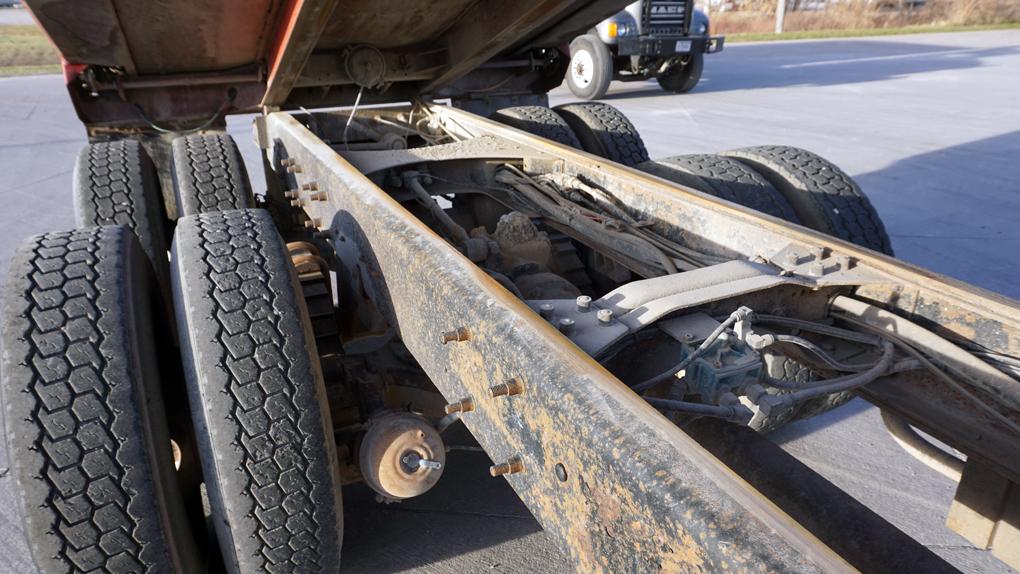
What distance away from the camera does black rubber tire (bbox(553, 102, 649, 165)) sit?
484cm

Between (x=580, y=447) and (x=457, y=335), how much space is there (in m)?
0.50

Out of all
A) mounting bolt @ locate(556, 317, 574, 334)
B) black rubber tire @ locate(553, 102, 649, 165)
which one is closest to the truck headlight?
black rubber tire @ locate(553, 102, 649, 165)

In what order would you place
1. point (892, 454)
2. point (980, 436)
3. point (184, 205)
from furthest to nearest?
point (184, 205) → point (892, 454) → point (980, 436)

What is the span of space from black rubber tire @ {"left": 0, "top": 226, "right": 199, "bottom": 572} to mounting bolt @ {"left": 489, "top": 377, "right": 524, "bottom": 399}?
3.02 feet

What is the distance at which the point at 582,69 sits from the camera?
13.0m

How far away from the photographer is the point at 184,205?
10.7 ft

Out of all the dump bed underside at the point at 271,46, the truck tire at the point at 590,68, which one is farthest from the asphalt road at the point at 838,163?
the dump bed underside at the point at 271,46

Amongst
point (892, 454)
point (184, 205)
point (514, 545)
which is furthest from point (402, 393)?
point (892, 454)

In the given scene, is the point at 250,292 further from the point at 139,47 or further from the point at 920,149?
the point at 920,149

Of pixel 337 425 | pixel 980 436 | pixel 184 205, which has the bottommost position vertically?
pixel 337 425

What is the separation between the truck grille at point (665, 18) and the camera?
12508 millimetres

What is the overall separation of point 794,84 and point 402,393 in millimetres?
12944

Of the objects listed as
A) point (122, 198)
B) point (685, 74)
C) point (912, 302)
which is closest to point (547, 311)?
point (912, 302)

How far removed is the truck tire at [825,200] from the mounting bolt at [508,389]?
79.2 inches
